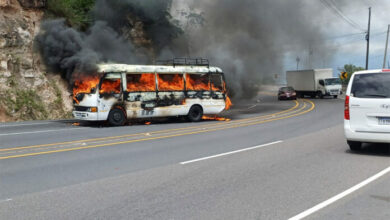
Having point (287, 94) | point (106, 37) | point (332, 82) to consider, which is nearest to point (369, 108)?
point (106, 37)

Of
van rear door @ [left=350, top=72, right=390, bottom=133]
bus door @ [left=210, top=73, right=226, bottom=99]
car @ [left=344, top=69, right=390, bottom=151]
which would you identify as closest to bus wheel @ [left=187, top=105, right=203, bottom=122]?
bus door @ [left=210, top=73, right=226, bottom=99]

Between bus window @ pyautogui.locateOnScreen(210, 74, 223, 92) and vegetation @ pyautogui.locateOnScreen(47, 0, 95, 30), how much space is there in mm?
11895

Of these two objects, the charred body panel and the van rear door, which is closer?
the van rear door

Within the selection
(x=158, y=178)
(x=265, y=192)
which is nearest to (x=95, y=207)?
(x=158, y=178)

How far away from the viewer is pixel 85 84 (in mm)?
15984

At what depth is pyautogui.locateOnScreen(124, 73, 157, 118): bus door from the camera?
16297 mm

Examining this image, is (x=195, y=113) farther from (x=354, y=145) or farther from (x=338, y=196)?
(x=338, y=196)

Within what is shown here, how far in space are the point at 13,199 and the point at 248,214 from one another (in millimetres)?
3190

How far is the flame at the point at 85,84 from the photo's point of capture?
15750mm

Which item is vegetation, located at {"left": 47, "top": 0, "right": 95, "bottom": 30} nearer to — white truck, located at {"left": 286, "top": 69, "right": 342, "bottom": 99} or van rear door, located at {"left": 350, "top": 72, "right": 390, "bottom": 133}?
A: van rear door, located at {"left": 350, "top": 72, "right": 390, "bottom": 133}

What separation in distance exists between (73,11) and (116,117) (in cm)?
1449

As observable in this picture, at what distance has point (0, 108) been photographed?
19.9 meters

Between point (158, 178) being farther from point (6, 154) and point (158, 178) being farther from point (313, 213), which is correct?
point (6, 154)

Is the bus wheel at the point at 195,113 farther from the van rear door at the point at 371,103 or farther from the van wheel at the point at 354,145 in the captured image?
the van rear door at the point at 371,103
